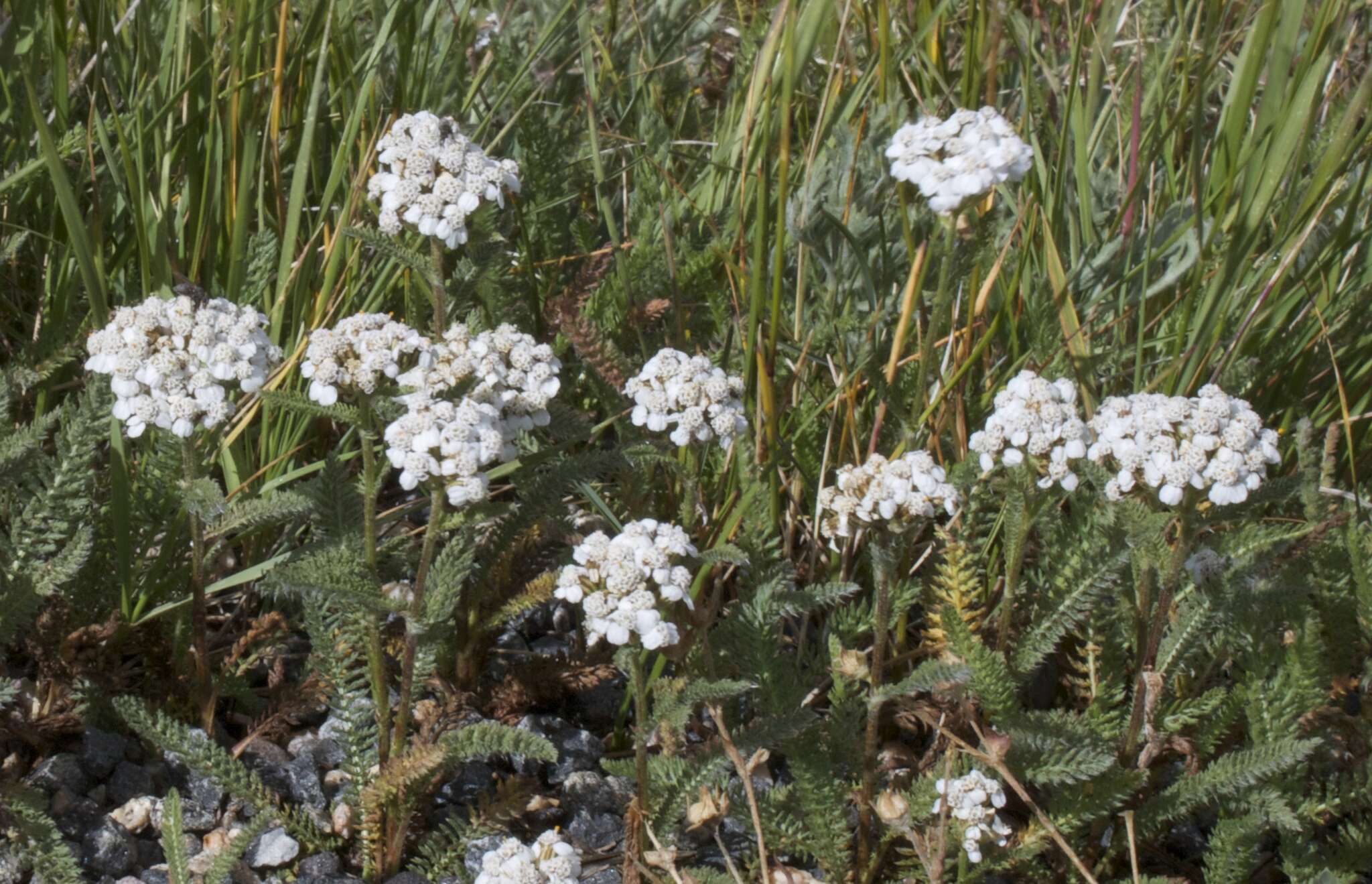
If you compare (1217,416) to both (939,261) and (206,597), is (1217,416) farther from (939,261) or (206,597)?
(206,597)

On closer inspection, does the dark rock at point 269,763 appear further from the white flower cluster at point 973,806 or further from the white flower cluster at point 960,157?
the white flower cluster at point 960,157

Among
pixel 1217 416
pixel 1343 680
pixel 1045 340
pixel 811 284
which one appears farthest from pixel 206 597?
pixel 1343 680

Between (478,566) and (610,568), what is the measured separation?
0.50 m

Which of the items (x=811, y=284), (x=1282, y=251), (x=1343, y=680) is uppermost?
(x=1282, y=251)

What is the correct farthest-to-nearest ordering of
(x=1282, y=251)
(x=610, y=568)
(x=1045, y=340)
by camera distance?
(x=1282, y=251)
(x=1045, y=340)
(x=610, y=568)

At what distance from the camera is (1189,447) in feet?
5.60

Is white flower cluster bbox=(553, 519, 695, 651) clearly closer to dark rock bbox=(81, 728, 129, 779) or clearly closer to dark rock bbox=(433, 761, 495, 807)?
dark rock bbox=(433, 761, 495, 807)

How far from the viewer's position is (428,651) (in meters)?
1.97

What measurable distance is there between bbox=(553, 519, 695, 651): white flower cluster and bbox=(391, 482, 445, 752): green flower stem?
7.1 inches

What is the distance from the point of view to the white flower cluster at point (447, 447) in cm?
155

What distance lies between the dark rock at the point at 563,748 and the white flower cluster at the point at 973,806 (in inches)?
24.9

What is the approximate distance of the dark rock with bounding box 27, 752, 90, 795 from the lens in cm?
200

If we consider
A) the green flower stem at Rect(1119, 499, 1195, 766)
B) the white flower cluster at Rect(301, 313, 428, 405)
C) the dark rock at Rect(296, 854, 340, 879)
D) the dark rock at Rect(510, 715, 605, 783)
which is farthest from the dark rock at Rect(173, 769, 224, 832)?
the green flower stem at Rect(1119, 499, 1195, 766)

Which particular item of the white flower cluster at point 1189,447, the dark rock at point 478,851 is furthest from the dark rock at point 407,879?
the white flower cluster at point 1189,447
